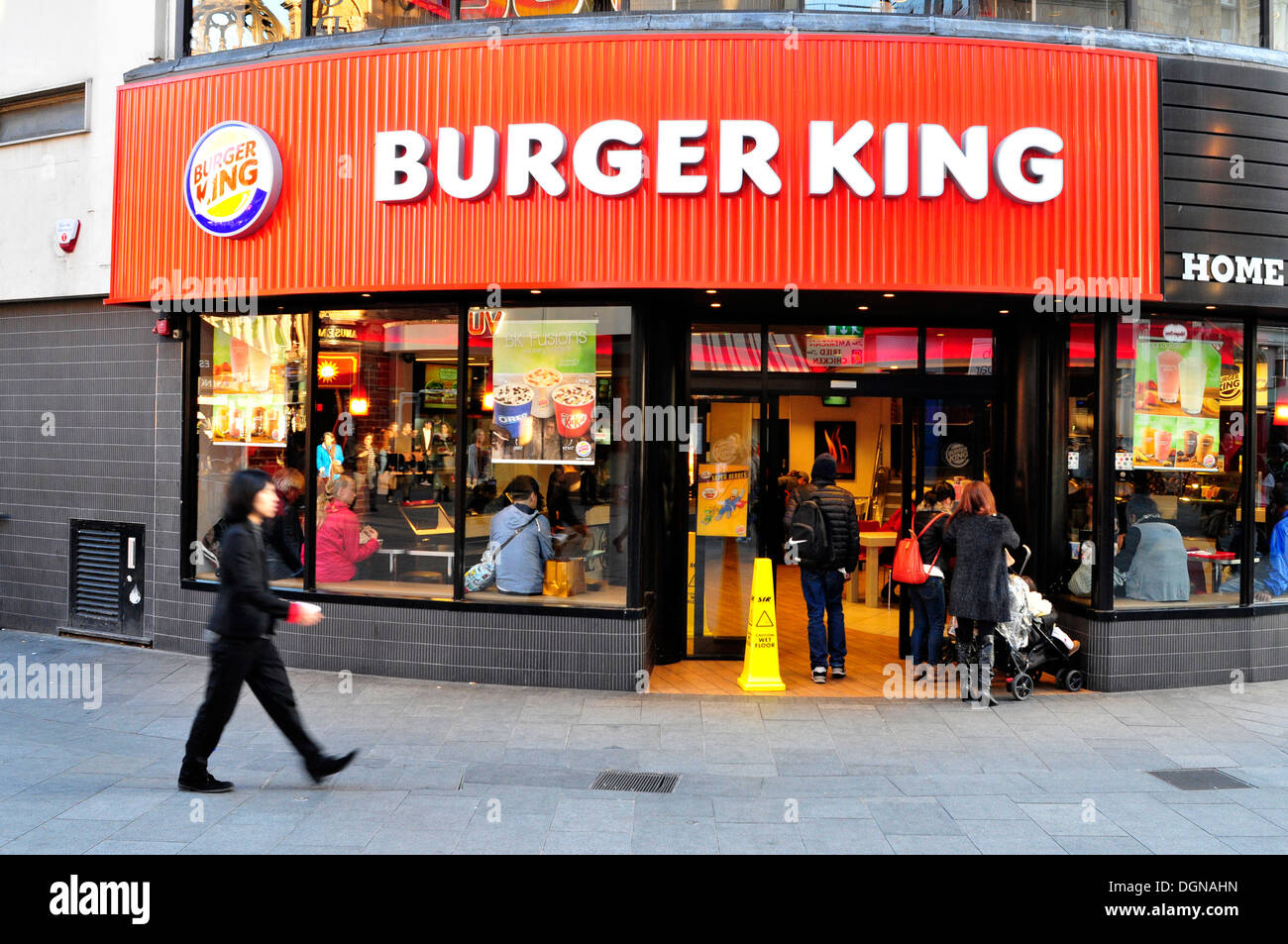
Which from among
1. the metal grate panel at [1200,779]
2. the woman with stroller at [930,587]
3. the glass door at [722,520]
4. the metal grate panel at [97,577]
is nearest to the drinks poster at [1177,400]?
the woman with stroller at [930,587]

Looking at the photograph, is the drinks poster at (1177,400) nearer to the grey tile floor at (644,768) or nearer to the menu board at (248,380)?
the grey tile floor at (644,768)

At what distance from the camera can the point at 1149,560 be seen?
29.6 ft

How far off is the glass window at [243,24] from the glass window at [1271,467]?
30.8 ft

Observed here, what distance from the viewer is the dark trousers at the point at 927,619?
911 cm

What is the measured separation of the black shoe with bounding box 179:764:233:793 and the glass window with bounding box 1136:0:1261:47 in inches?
380

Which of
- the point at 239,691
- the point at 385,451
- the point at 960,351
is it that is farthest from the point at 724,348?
the point at 239,691

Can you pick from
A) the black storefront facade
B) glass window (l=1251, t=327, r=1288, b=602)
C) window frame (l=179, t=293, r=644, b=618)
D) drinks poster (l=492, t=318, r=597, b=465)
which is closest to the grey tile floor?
the black storefront facade

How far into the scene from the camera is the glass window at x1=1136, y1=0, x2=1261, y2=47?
A: 906 centimetres

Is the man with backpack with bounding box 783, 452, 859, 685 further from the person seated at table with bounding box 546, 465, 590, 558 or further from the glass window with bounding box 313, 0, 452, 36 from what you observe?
the glass window with bounding box 313, 0, 452, 36

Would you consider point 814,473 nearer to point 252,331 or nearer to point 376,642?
point 376,642

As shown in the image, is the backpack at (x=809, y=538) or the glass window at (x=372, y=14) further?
the glass window at (x=372, y=14)

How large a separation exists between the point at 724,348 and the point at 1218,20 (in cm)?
526

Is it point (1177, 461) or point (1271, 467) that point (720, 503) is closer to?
point (1177, 461)

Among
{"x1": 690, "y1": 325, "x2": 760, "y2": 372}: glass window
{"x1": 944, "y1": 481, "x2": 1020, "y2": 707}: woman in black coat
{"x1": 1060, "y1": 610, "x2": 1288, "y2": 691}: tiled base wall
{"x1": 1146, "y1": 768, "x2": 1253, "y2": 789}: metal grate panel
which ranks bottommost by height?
{"x1": 1146, "y1": 768, "x2": 1253, "y2": 789}: metal grate panel
